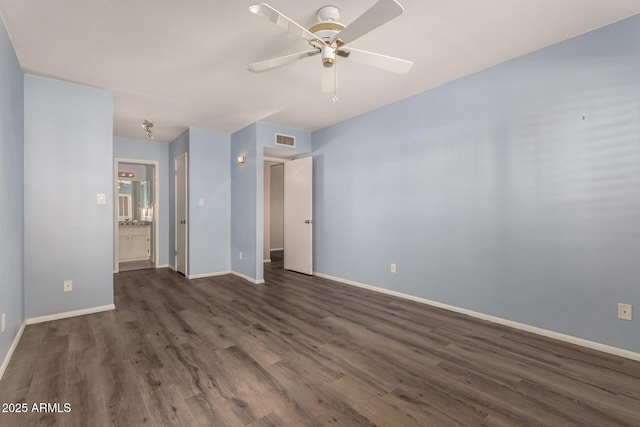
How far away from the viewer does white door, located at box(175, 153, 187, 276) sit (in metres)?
→ 5.09

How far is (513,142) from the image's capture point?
9.29ft

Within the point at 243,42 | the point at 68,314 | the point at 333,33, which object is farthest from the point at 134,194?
the point at 333,33

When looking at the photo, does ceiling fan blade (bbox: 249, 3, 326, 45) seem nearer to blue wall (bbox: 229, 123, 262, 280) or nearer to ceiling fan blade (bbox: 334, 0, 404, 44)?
ceiling fan blade (bbox: 334, 0, 404, 44)

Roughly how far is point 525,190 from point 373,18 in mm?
2171

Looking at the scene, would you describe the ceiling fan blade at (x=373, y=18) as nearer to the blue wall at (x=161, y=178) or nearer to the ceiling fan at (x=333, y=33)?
the ceiling fan at (x=333, y=33)

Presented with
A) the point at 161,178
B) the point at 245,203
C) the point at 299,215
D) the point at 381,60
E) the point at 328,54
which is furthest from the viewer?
the point at 161,178

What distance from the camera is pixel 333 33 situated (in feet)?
6.93

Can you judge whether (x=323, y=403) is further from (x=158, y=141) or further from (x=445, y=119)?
(x=158, y=141)

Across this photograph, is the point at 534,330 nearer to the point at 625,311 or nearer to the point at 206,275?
the point at 625,311

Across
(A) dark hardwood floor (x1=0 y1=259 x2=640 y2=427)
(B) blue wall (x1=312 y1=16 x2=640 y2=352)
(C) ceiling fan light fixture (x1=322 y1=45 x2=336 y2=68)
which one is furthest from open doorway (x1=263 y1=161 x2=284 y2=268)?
(C) ceiling fan light fixture (x1=322 y1=45 x2=336 y2=68)

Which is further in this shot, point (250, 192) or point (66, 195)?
point (250, 192)

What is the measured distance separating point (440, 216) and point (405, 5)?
7.20ft

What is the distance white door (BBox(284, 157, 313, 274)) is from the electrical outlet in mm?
3755

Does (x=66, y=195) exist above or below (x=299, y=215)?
above
